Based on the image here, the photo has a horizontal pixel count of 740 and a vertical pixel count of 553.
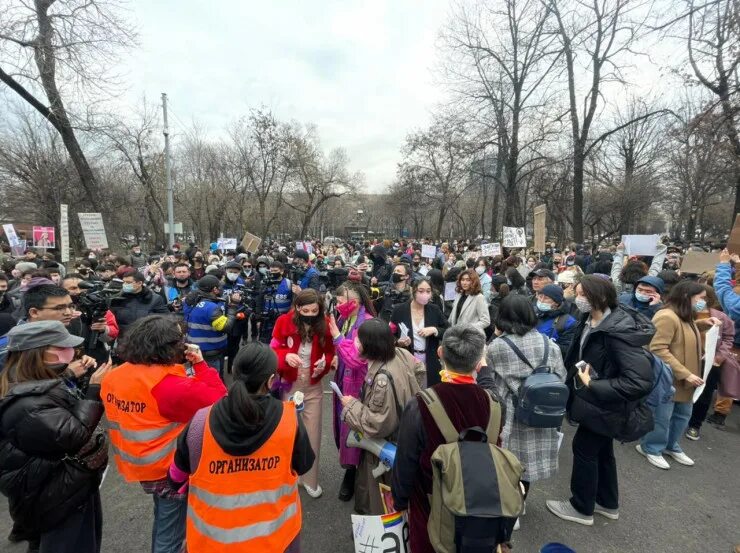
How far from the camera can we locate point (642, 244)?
8.78m

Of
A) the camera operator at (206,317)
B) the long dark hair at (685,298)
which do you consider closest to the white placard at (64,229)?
the camera operator at (206,317)

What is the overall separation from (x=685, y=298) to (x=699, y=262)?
4.73 meters

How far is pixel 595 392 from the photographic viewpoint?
8.74 feet

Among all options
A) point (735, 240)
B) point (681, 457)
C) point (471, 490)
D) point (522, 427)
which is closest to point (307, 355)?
point (522, 427)

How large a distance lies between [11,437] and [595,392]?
3.44 m

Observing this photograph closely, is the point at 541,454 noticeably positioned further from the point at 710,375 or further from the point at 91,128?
the point at 91,128

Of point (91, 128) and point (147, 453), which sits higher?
point (91, 128)

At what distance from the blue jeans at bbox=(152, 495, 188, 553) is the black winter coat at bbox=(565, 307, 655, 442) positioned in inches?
111

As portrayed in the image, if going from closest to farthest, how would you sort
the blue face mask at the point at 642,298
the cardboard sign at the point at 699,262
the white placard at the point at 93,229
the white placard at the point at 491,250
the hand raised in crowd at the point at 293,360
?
the hand raised in crowd at the point at 293,360 < the blue face mask at the point at 642,298 < the cardboard sign at the point at 699,262 < the white placard at the point at 93,229 < the white placard at the point at 491,250

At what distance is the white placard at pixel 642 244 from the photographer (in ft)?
28.2

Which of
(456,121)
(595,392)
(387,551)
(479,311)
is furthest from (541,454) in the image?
(456,121)

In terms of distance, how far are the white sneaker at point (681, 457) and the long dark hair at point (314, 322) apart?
13.6 ft

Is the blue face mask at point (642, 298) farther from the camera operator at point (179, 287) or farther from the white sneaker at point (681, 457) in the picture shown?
the camera operator at point (179, 287)

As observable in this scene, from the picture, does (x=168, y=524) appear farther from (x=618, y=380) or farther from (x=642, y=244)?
(x=642, y=244)
